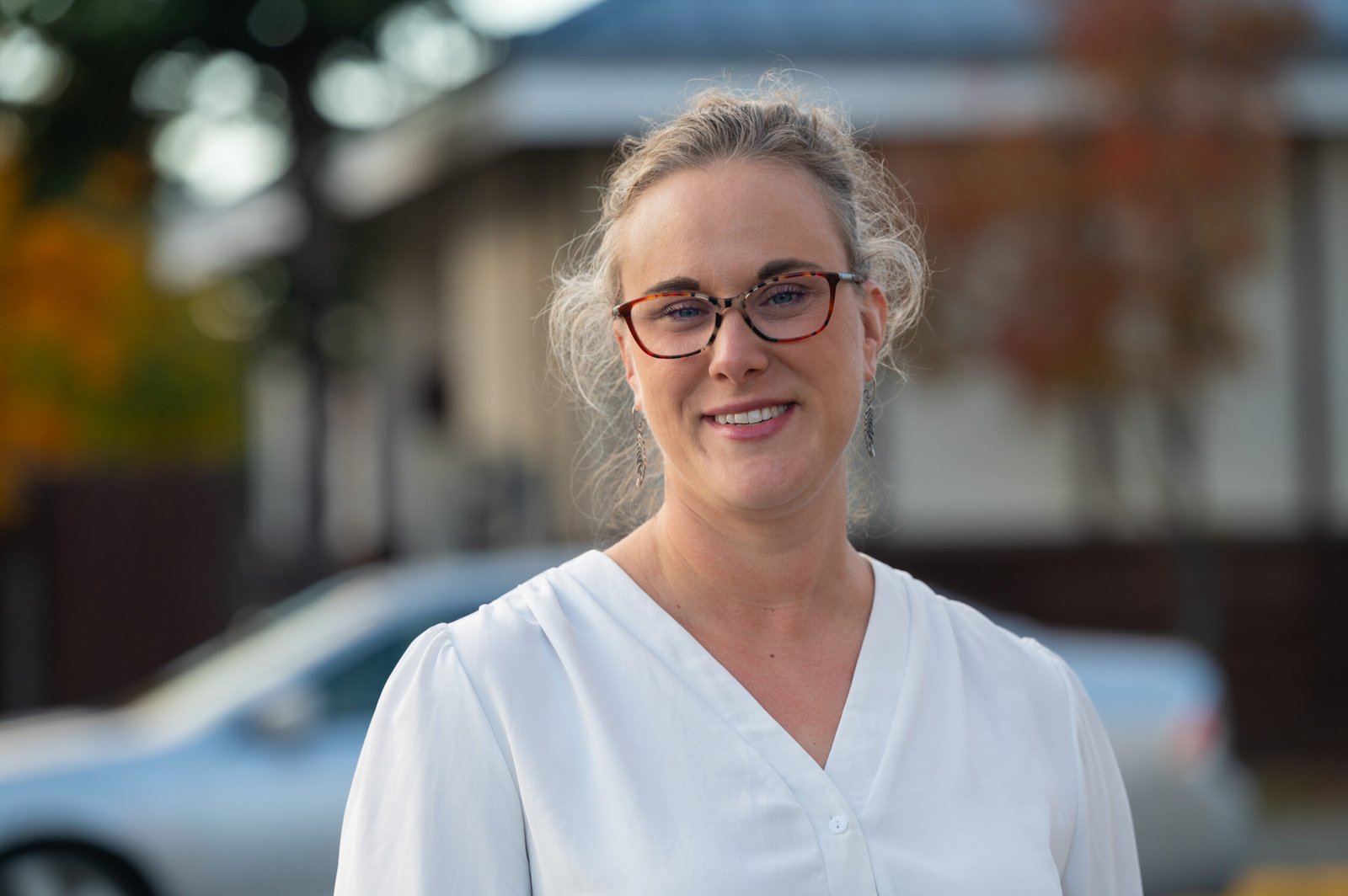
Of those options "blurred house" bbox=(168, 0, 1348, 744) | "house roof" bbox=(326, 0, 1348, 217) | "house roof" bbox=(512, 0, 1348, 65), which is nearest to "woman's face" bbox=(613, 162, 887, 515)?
"blurred house" bbox=(168, 0, 1348, 744)

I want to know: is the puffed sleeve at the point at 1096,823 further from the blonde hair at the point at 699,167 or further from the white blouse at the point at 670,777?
the blonde hair at the point at 699,167

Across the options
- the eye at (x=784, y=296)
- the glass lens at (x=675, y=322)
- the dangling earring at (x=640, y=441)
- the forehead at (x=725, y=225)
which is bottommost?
the dangling earring at (x=640, y=441)

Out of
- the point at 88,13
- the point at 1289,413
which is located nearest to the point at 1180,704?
the point at 1289,413

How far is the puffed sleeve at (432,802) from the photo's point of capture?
1.88m

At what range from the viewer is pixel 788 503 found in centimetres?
218

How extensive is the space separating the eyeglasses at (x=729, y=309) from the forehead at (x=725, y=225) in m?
0.02

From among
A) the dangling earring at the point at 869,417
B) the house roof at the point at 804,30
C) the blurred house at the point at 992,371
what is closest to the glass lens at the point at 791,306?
the dangling earring at the point at 869,417

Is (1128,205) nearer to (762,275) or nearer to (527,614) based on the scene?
(762,275)

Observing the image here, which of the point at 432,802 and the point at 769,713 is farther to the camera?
the point at 769,713

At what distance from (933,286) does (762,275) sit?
31.0ft

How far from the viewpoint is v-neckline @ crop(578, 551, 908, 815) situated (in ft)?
6.63

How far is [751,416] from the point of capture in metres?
2.13

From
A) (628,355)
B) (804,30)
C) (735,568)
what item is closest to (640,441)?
(628,355)

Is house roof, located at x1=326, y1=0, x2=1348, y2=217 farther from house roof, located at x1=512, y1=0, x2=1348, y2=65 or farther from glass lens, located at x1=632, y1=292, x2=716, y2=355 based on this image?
glass lens, located at x1=632, y1=292, x2=716, y2=355
